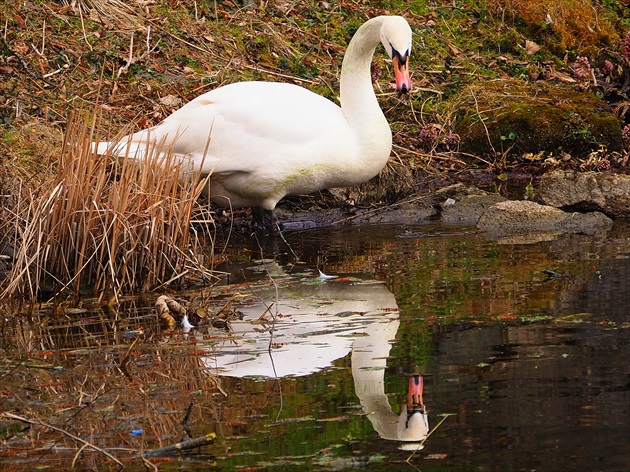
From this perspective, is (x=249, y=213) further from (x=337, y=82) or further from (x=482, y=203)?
(x=337, y=82)

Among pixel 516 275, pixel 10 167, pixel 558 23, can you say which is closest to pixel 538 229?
pixel 516 275

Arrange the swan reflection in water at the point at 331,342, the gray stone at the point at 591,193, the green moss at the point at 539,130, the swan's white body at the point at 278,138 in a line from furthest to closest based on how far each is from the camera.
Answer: the green moss at the point at 539,130, the gray stone at the point at 591,193, the swan's white body at the point at 278,138, the swan reflection in water at the point at 331,342

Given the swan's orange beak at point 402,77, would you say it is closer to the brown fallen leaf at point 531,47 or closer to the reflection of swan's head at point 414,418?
the reflection of swan's head at point 414,418

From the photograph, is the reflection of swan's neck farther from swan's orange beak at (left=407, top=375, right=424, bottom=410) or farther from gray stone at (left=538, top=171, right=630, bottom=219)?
gray stone at (left=538, top=171, right=630, bottom=219)

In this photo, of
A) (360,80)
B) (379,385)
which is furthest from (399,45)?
(379,385)

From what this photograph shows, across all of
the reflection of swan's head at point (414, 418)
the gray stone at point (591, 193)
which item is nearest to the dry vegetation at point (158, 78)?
the gray stone at point (591, 193)

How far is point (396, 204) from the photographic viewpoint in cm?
966

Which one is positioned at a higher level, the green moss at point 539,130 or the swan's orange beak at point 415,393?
the green moss at point 539,130

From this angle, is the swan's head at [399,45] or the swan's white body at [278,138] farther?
the swan's head at [399,45]

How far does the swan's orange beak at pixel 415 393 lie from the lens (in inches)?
171

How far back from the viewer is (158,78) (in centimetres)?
1147

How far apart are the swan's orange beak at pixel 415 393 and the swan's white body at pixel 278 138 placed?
12.6 feet

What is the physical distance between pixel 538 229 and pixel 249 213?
2555 mm

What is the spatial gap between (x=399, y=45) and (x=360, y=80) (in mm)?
499
